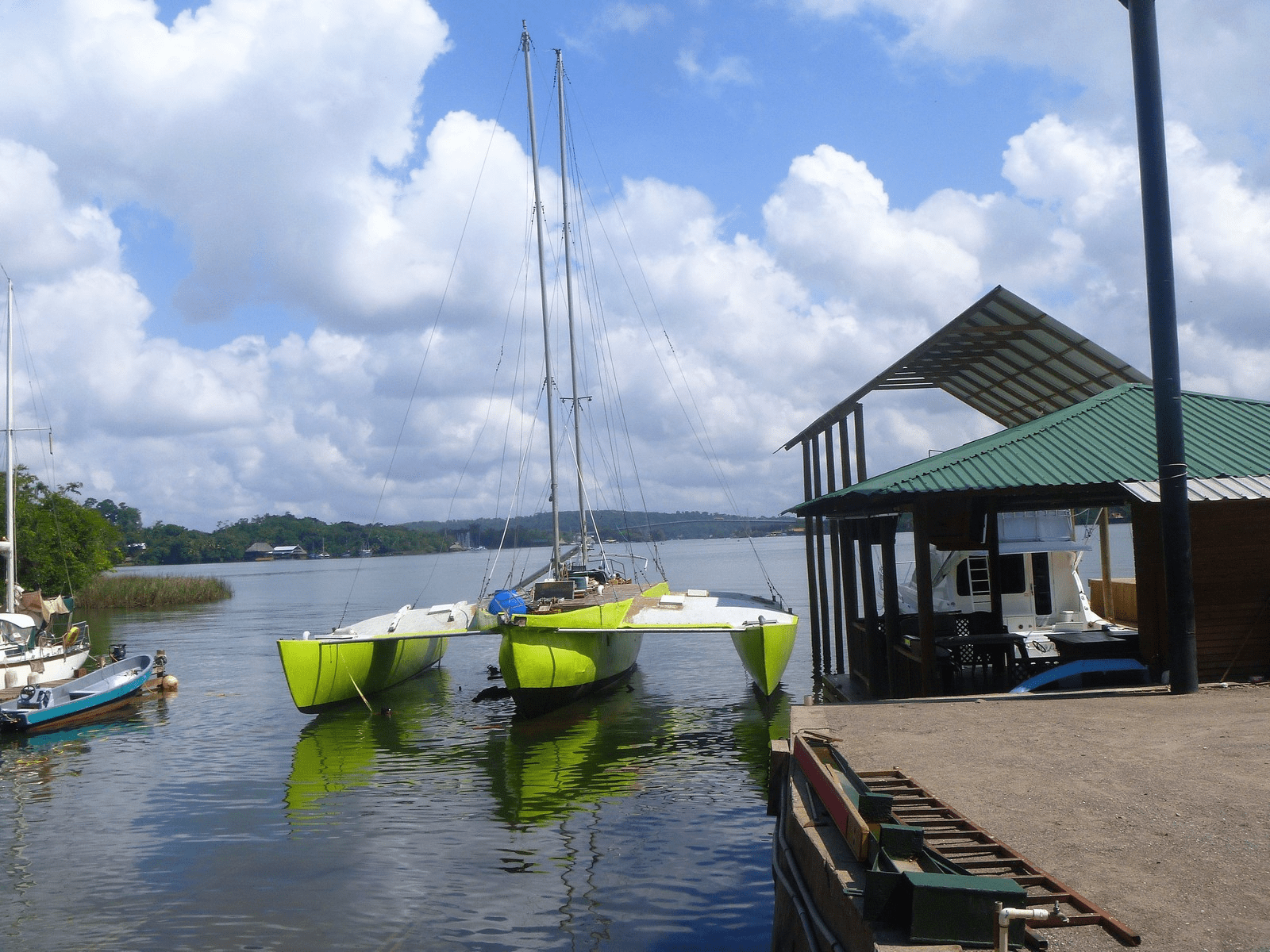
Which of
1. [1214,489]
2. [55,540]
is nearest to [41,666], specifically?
[1214,489]

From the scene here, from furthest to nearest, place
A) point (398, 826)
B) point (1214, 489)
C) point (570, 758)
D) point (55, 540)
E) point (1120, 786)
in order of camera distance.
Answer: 1. point (55, 540)
2. point (570, 758)
3. point (398, 826)
4. point (1214, 489)
5. point (1120, 786)

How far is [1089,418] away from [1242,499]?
2533mm

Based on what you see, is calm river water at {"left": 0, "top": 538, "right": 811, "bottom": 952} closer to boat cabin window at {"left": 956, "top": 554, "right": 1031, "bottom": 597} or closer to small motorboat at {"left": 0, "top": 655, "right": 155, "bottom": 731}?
small motorboat at {"left": 0, "top": 655, "right": 155, "bottom": 731}

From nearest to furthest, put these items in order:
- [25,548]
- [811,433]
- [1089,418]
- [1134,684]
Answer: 1. [1134,684]
2. [1089,418]
3. [811,433]
4. [25,548]

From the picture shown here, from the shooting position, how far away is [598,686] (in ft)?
73.1

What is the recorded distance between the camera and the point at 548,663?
742 inches

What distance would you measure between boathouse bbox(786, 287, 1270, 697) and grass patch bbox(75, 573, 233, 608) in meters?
52.0

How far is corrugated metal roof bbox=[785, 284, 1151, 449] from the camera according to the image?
570 inches

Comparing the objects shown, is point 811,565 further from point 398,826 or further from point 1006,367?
point 398,826

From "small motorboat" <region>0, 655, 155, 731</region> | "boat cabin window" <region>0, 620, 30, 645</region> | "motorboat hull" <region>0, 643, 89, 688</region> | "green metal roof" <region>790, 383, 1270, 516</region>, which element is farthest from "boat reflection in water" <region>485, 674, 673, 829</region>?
"boat cabin window" <region>0, 620, 30, 645</region>

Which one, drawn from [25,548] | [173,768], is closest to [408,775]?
[173,768]

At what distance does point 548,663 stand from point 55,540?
48695 mm

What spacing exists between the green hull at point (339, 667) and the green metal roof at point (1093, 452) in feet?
38.2

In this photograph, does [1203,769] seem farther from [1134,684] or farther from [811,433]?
[811,433]
